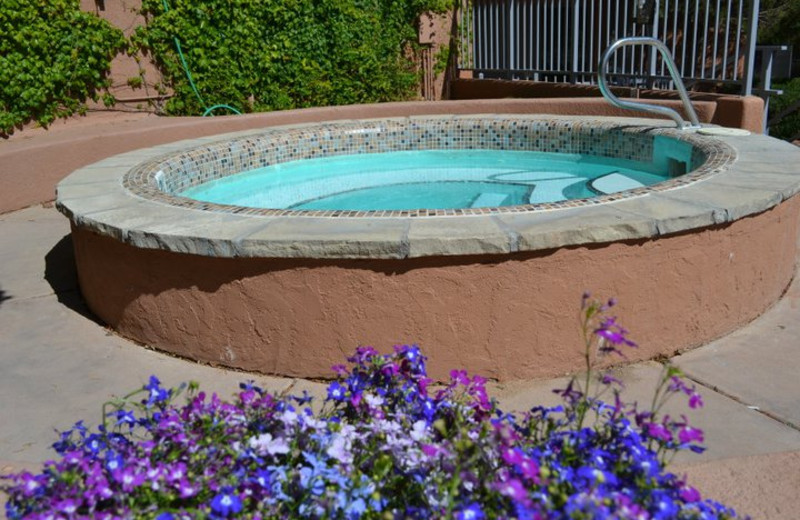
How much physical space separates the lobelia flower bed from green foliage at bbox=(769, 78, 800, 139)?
Result: 904 cm

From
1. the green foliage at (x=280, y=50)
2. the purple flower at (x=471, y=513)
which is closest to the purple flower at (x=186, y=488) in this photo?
the purple flower at (x=471, y=513)

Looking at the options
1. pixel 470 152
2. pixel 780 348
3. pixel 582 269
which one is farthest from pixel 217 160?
pixel 780 348

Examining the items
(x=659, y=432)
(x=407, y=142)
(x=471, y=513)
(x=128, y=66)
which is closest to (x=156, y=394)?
(x=471, y=513)

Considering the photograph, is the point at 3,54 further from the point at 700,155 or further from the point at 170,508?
the point at 170,508

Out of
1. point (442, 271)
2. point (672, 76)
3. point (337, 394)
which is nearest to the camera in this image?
point (337, 394)

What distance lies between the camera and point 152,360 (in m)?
3.30

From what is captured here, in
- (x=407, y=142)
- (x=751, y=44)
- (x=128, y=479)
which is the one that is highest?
(x=751, y=44)

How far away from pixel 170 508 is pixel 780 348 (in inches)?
109

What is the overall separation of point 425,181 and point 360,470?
5024 mm

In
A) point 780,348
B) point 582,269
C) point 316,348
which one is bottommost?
point 780,348

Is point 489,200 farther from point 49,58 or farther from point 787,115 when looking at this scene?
point 787,115

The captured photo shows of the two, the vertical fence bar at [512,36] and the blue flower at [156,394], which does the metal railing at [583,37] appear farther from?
the blue flower at [156,394]

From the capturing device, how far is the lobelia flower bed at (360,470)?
1.51 m

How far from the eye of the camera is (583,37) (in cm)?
861
